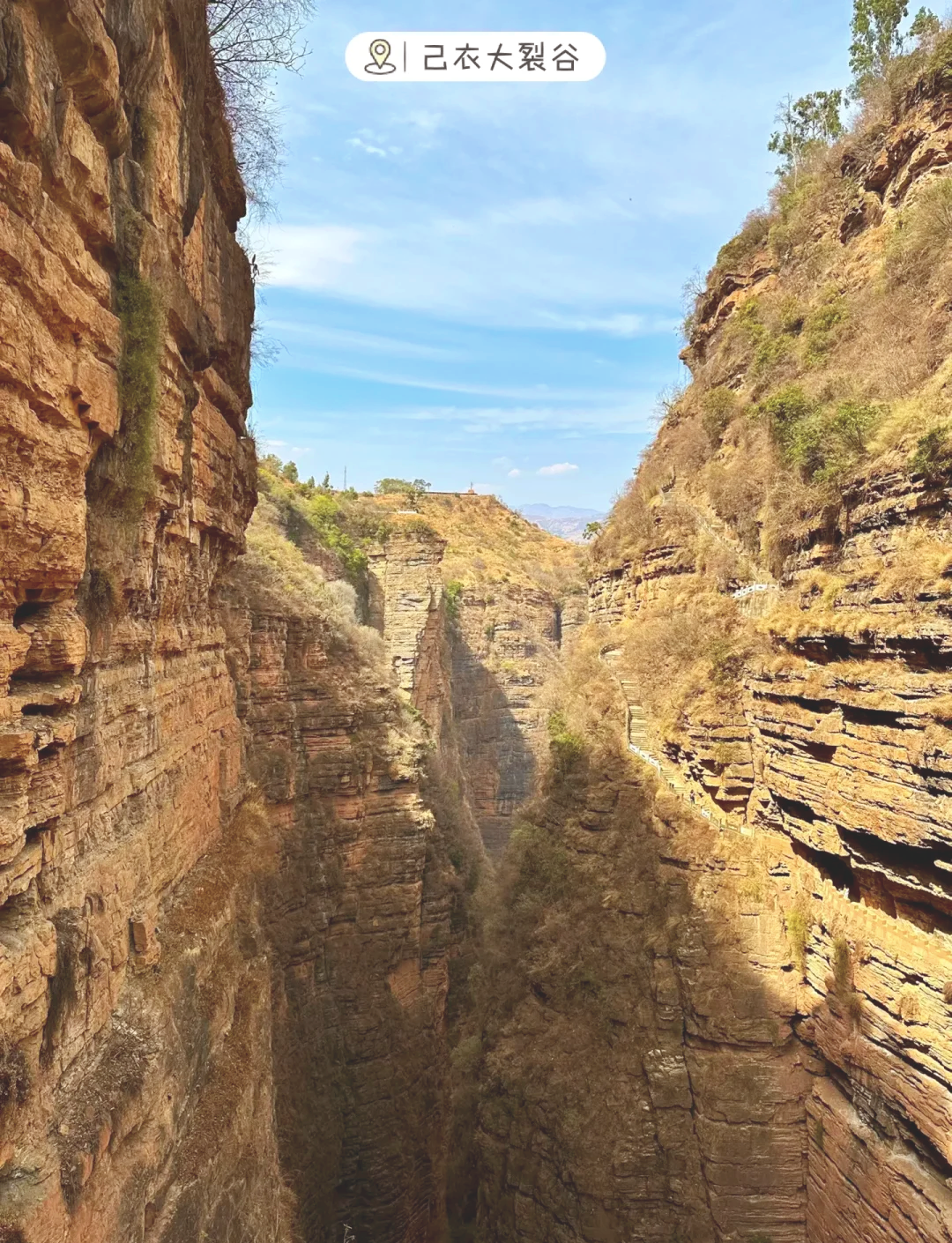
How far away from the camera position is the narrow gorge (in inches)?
206

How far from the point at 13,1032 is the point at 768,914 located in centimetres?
1091

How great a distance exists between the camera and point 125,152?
20.7ft

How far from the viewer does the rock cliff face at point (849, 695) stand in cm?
876

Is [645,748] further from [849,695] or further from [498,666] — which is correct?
[498,666]

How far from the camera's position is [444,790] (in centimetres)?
2283

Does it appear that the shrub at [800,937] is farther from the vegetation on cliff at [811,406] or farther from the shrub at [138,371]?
the shrub at [138,371]

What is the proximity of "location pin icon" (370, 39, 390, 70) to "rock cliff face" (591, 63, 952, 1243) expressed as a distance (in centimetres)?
800

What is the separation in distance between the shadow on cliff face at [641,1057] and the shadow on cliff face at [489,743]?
25287 millimetres

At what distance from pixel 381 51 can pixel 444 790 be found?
18.8 m

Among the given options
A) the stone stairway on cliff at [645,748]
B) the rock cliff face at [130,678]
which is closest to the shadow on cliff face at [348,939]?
the rock cliff face at [130,678]

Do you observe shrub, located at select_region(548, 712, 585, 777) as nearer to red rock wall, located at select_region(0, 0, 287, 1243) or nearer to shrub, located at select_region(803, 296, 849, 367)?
red rock wall, located at select_region(0, 0, 287, 1243)

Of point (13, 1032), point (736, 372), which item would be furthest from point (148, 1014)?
point (736, 372)

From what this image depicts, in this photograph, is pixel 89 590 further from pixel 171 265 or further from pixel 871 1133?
pixel 871 1133

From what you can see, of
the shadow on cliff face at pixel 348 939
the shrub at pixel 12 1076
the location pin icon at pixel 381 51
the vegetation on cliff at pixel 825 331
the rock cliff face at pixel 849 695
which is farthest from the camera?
the shadow on cliff face at pixel 348 939
